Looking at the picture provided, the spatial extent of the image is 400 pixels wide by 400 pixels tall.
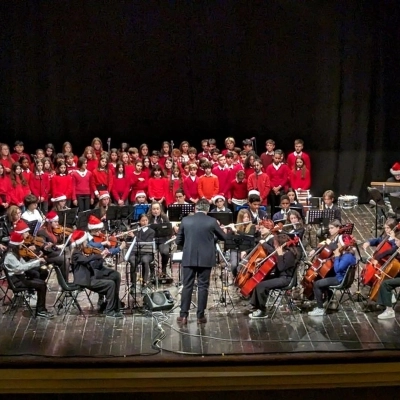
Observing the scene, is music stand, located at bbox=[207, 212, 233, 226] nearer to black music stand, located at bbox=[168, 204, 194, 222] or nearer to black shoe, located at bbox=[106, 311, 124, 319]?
black music stand, located at bbox=[168, 204, 194, 222]

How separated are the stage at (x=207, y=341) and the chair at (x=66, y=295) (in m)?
0.14

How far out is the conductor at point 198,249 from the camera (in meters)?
10.1

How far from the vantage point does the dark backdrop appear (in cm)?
1664

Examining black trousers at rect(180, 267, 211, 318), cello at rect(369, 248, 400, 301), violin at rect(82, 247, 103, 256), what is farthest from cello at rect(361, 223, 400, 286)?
violin at rect(82, 247, 103, 256)

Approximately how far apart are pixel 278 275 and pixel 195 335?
1.46 metres

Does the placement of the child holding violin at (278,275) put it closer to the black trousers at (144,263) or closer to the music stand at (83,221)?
the black trousers at (144,263)

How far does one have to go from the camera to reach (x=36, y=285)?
34.4 feet

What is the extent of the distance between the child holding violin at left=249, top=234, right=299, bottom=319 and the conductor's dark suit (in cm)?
73

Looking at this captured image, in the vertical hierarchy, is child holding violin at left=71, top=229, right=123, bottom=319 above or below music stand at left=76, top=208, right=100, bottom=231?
below

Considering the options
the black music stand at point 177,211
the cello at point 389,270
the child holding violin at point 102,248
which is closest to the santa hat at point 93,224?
the child holding violin at point 102,248

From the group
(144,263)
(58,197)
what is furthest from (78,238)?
(58,197)

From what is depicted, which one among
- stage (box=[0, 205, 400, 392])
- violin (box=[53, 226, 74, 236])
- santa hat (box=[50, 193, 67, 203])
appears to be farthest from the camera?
santa hat (box=[50, 193, 67, 203])

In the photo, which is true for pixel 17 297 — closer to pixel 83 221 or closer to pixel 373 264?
pixel 83 221

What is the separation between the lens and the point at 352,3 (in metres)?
16.4
